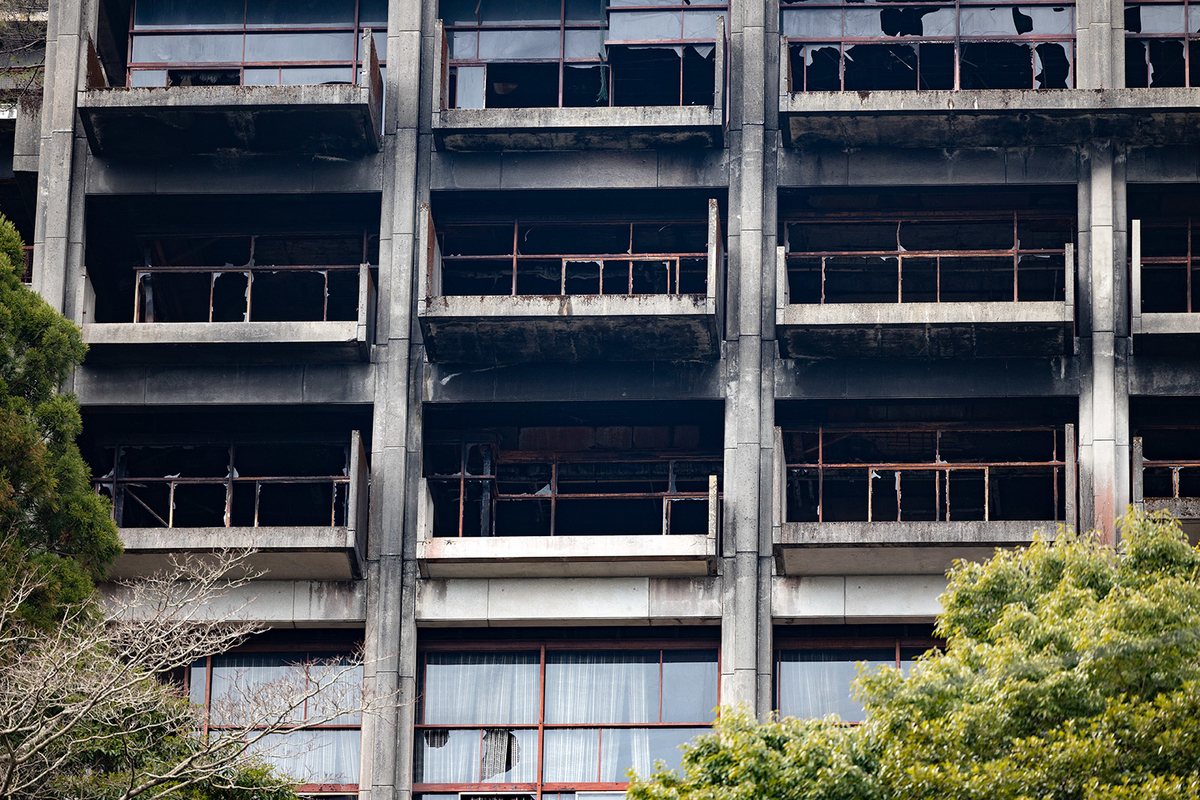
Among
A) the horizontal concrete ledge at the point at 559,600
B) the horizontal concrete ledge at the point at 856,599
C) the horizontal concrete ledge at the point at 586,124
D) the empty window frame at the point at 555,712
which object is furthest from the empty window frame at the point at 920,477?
the horizontal concrete ledge at the point at 586,124

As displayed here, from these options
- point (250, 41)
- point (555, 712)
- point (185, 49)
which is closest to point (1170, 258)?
point (555, 712)

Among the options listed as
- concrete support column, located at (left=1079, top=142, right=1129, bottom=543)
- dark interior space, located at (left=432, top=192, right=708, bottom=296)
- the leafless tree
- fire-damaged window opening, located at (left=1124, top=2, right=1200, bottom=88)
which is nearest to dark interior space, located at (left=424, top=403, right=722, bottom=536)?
dark interior space, located at (left=432, top=192, right=708, bottom=296)

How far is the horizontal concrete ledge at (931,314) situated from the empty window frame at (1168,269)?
494cm

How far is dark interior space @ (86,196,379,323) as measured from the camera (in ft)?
135

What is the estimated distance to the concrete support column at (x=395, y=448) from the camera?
36.6m

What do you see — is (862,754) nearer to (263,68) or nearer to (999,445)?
(999,445)

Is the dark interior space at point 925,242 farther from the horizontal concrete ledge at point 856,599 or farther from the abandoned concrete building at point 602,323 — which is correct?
the horizontal concrete ledge at point 856,599

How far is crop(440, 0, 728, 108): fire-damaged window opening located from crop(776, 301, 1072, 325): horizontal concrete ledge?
260 inches

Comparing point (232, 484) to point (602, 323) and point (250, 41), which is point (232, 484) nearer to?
point (602, 323)

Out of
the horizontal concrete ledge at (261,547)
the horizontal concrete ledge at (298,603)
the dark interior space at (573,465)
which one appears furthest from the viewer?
the dark interior space at (573,465)

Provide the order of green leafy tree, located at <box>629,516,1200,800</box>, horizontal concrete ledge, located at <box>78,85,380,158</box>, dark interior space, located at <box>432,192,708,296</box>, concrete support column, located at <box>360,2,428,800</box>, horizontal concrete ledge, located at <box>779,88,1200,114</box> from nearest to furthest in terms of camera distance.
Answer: green leafy tree, located at <box>629,516,1200,800</box>, concrete support column, located at <box>360,2,428,800</box>, horizontal concrete ledge, located at <box>779,88,1200,114</box>, horizontal concrete ledge, located at <box>78,85,380,158</box>, dark interior space, located at <box>432,192,708,296</box>

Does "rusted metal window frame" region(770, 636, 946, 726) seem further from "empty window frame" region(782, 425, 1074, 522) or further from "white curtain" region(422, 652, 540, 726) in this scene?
"white curtain" region(422, 652, 540, 726)

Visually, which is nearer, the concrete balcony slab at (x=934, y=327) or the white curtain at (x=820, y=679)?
the concrete balcony slab at (x=934, y=327)

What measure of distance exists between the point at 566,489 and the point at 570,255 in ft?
17.0
